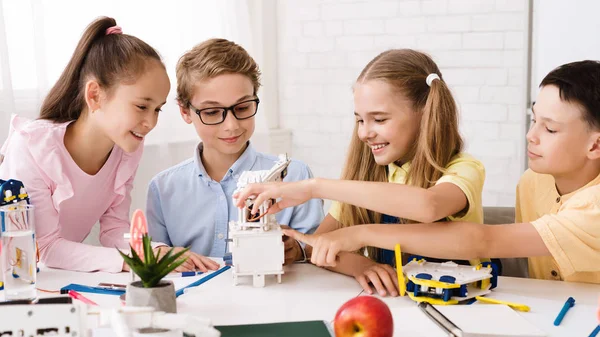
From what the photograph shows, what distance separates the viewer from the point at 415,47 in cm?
375

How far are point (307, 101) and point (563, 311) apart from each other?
9.44 feet

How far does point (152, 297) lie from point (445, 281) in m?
0.62

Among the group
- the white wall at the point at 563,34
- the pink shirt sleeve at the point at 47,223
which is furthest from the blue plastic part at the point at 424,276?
the white wall at the point at 563,34

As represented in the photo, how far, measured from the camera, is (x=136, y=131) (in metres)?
2.06

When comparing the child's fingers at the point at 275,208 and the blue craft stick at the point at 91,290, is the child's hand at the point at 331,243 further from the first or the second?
the blue craft stick at the point at 91,290

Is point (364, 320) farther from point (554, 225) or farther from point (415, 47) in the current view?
point (415, 47)

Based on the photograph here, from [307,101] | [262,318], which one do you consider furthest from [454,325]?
[307,101]

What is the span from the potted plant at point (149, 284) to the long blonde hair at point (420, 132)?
0.76 meters

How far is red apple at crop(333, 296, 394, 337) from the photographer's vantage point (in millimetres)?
1162

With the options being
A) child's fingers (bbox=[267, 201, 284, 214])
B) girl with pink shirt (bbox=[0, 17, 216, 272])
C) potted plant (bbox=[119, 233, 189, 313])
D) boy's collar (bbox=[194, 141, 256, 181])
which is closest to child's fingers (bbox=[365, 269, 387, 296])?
child's fingers (bbox=[267, 201, 284, 214])

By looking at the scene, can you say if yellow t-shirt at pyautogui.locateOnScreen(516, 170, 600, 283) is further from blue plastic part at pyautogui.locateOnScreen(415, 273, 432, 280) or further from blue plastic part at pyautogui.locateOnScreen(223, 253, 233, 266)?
blue plastic part at pyautogui.locateOnScreen(223, 253, 233, 266)

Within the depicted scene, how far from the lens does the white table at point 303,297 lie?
4.50 feet

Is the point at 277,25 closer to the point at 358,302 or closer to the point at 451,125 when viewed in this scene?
the point at 451,125

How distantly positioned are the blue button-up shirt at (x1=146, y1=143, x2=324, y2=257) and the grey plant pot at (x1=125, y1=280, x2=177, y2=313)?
36.7 inches
